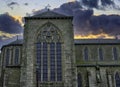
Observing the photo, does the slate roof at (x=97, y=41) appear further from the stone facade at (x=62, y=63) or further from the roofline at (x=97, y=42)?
the stone facade at (x=62, y=63)

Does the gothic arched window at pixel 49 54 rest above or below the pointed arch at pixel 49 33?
below

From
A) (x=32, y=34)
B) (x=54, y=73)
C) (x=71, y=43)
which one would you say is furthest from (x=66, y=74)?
(x=32, y=34)

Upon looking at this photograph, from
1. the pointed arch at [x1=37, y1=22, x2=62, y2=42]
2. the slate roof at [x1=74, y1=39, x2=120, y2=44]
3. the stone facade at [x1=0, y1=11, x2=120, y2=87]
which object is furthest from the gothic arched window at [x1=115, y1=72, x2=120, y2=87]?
the pointed arch at [x1=37, y1=22, x2=62, y2=42]

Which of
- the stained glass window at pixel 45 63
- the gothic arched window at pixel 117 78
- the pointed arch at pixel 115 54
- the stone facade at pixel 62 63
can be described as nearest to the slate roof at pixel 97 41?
the pointed arch at pixel 115 54

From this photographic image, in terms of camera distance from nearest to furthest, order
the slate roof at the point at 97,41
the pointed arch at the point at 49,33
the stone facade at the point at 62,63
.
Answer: the stone facade at the point at 62,63 < the pointed arch at the point at 49,33 < the slate roof at the point at 97,41

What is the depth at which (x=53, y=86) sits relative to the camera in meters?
44.8

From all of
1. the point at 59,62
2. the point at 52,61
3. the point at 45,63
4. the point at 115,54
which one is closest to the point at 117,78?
the point at 115,54

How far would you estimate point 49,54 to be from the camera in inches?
1857

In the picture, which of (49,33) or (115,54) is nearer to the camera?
(49,33)

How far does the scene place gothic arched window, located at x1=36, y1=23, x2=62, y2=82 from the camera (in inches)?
1802

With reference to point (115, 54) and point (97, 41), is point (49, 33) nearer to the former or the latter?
point (97, 41)

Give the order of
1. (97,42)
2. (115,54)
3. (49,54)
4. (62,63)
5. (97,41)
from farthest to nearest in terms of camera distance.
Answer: (97,41), (97,42), (115,54), (49,54), (62,63)

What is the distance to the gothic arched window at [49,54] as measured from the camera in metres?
45.8

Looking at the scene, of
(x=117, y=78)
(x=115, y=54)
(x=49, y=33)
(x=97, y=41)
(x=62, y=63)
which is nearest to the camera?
(x=62, y=63)
